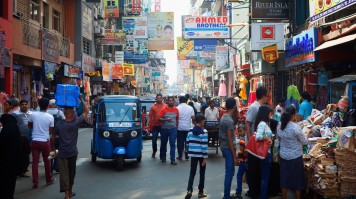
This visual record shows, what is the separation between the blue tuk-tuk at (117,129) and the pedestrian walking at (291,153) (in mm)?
5111

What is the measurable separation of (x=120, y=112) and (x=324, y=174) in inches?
251

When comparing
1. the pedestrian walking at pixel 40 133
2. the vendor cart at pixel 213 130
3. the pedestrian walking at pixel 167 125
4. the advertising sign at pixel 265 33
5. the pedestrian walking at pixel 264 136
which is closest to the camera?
the pedestrian walking at pixel 264 136

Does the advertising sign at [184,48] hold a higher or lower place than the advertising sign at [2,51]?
higher

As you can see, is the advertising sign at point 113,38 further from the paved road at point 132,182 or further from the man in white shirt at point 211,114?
the paved road at point 132,182

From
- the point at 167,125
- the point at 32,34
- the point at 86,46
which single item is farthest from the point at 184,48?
the point at 167,125

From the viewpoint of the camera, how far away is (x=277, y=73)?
2150cm

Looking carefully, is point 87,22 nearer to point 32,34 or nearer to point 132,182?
point 32,34

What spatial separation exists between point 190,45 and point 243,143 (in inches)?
1802

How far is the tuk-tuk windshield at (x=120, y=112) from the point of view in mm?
12133

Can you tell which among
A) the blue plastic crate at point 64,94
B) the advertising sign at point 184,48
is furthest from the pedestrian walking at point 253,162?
the advertising sign at point 184,48

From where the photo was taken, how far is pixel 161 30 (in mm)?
45125

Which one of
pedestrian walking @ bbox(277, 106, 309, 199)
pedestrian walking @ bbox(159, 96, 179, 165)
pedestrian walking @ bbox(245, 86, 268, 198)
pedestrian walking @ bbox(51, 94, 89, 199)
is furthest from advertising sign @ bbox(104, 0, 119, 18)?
pedestrian walking @ bbox(277, 106, 309, 199)

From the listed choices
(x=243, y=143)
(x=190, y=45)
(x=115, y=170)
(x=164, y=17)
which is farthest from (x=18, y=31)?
(x=190, y=45)

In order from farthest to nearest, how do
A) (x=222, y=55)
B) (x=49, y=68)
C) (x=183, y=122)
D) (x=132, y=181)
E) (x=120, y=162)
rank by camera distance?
(x=222, y=55)
(x=49, y=68)
(x=183, y=122)
(x=120, y=162)
(x=132, y=181)
